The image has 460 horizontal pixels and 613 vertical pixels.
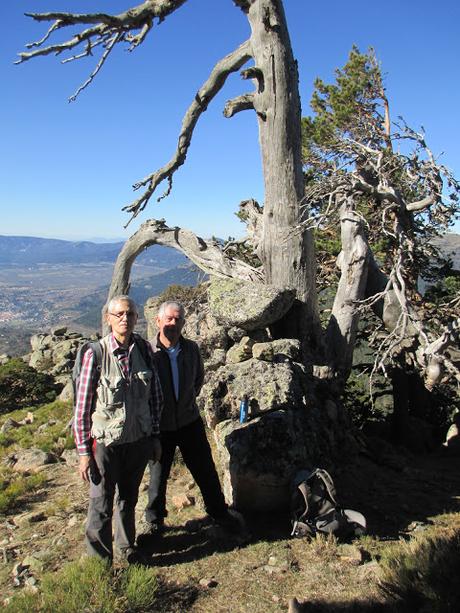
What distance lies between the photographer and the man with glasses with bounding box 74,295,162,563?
12.7ft

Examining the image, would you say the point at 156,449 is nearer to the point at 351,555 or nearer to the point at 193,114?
the point at 351,555

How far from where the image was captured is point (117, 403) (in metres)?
3.90

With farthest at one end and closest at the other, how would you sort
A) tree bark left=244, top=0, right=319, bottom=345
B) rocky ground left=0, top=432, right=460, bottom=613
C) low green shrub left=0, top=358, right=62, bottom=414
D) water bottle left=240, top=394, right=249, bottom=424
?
low green shrub left=0, top=358, right=62, bottom=414, tree bark left=244, top=0, right=319, bottom=345, water bottle left=240, top=394, right=249, bottom=424, rocky ground left=0, top=432, right=460, bottom=613

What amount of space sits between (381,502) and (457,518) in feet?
2.60

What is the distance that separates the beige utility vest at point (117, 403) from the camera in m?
3.87

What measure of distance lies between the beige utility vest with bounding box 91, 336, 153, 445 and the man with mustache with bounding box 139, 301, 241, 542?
49 centimetres

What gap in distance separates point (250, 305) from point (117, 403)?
3235 mm

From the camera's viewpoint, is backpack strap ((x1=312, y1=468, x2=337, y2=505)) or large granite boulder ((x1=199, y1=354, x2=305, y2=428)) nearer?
backpack strap ((x1=312, y1=468, x2=337, y2=505))

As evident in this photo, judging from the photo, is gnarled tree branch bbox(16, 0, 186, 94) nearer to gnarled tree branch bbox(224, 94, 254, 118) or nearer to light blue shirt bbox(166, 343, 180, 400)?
gnarled tree branch bbox(224, 94, 254, 118)

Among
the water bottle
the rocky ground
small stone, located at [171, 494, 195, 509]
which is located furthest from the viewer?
small stone, located at [171, 494, 195, 509]

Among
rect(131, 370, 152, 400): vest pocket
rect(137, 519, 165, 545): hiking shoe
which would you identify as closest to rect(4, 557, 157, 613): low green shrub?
rect(137, 519, 165, 545): hiking shoe

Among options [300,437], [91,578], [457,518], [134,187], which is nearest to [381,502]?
[457,518]

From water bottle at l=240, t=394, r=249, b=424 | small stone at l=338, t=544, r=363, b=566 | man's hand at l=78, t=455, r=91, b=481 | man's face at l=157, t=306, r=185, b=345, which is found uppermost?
man's face at l=157, t=306, r=185, b=345

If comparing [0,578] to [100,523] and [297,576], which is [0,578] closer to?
[100,523]
